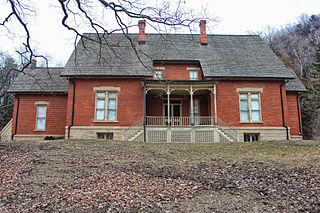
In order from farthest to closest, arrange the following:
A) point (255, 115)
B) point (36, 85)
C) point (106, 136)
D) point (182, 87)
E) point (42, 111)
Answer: point (36, 85) → point (42, 111) → point (255, 115) → point (106, 136) → point (182, 87)

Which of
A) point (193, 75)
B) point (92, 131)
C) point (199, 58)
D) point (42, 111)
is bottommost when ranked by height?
point (92, 131)

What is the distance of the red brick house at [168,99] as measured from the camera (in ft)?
58.0

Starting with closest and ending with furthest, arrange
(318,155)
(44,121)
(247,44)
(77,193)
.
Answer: (77,193)
(318,155)
(44,121)
(247,44)

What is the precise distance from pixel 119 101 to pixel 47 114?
20.7 feet

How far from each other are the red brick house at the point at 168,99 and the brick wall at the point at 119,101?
2.7 inches

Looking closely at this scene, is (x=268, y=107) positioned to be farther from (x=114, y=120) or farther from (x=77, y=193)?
(x=77, y=193)

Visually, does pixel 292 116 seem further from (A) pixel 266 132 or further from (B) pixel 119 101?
(B) pixel 119 101

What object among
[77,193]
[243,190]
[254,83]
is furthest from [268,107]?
[77,193]

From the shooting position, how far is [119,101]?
60.4ft

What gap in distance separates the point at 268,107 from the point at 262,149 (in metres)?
8.59

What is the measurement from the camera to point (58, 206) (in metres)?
5.21

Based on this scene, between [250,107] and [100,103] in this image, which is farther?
[250,107]

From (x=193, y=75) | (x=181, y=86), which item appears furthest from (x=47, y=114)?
(x=193, y=75)

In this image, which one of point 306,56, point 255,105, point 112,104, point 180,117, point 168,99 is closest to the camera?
point 168,99
